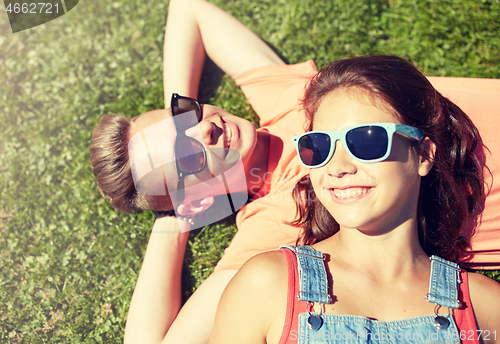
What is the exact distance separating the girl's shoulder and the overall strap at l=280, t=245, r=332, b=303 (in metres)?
1.03

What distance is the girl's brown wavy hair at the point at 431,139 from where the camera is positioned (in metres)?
2.29

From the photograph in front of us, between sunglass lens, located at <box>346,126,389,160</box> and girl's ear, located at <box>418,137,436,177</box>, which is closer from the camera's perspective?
sunglass lens, located at <box>346,126,389,160</box>

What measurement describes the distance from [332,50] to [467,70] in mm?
1392

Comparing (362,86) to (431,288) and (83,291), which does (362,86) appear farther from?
(83,291)

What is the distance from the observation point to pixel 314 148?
7.54 feet

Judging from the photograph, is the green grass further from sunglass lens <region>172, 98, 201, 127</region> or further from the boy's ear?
sunglass lens <region>172, 98, 201, 127</region>

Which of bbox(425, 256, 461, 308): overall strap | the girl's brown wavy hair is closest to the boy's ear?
the girl's brown wavy hair

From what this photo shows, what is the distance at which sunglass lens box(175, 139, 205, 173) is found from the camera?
2820 mm

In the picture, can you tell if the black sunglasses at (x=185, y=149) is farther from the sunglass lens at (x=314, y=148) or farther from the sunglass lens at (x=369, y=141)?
the sunglass lens at (x=369, y=141)

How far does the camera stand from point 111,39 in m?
4.29

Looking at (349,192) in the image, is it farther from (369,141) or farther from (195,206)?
(195,206)

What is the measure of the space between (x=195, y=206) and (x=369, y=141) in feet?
5.85

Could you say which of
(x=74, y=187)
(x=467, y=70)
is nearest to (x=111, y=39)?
(x=74, y=187)

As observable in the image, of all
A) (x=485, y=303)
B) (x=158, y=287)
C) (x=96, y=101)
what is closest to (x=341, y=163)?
(x=485, y=303)
